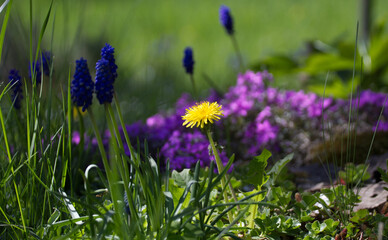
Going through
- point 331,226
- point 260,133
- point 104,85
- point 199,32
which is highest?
point 199,32

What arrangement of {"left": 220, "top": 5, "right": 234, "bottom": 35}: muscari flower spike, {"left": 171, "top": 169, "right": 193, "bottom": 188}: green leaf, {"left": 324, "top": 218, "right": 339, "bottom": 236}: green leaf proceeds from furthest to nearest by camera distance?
{"left": 220, "top": 5, "right": 234, "bottom": 35}: muscari flower spike < {"left": 171, "top": 169, "right": 193, "bottom": 188}: green leaf < {"left": 324, "top": 218, "right": 339, "bottom": 236}: green leaf

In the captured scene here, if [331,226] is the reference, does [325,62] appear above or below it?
above

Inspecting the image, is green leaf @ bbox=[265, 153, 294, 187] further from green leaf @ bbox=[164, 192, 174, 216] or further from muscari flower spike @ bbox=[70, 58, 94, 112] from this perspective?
muscari flower spike @ bbox=[70, 58, 94, 112]

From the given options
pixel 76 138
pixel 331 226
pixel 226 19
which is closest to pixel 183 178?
pixel 331 226

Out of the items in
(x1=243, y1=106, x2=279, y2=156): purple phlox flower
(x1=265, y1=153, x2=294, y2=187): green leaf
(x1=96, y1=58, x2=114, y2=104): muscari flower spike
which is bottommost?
(x1=243, y1=106, x2=279, y2=156): purple phlox flower

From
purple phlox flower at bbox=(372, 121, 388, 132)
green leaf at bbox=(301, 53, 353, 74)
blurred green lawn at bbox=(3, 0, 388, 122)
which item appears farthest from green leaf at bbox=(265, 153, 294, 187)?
green leaf at bbox=(301, 53, 353, 74)

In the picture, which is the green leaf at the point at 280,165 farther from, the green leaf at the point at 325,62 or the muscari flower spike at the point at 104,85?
the green leaf at the point at 325,62

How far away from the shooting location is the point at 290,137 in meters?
2.86

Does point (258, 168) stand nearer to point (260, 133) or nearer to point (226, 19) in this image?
point (260, 133)

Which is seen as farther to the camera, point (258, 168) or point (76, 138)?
point (76, 138)

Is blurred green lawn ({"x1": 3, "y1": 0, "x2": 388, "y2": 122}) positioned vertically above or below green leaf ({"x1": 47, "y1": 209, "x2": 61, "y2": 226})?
above

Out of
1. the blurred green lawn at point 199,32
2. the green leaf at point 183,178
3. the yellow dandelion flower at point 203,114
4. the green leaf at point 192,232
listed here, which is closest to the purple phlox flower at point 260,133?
the green leaf at point 183,178

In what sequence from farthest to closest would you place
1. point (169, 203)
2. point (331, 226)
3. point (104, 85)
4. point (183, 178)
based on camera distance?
point (183, 178)
point (331, 226)
point (169, 203)
point (104, 85)

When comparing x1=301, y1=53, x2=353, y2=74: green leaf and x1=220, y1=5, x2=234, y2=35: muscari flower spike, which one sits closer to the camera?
x1=220, y1=5, x2=234, y2=35: muscari flower spike
